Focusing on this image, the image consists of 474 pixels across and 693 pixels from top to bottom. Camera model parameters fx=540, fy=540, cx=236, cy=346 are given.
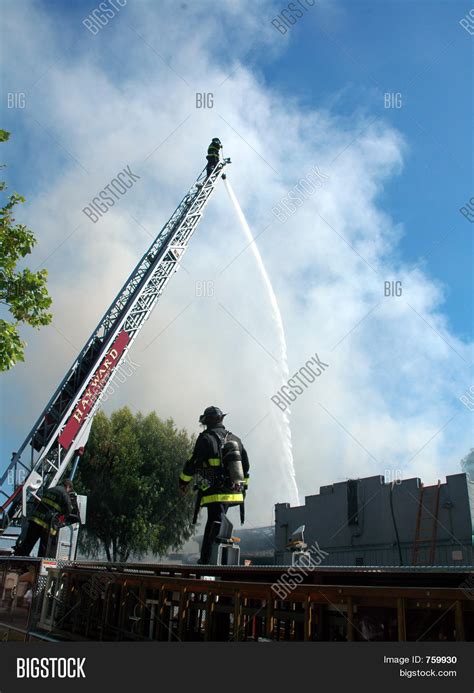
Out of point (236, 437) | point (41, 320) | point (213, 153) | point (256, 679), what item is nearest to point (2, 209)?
point (41, 320)

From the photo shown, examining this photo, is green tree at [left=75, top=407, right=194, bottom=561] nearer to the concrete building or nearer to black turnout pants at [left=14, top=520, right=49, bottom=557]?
the concrete building

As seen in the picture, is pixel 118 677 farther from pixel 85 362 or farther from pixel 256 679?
pixel 85 362

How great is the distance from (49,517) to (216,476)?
155 inches

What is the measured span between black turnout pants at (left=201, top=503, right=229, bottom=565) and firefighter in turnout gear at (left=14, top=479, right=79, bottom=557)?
3.09 meters

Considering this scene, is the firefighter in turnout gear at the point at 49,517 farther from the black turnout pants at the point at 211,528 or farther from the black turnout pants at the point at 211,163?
the black turnout pants at the point at 211,163

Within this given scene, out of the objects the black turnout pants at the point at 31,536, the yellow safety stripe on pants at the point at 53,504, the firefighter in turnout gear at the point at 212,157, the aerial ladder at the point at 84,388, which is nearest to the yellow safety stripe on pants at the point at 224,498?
the yellow safety stripe on pants at the point at 53,504

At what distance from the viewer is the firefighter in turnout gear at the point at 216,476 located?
8.04 meters

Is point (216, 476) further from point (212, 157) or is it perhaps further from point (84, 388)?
point (212, 157)

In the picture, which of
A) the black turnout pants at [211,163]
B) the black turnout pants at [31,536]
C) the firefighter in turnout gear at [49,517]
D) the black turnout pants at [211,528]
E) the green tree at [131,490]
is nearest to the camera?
the black turnout pants at [211,528]

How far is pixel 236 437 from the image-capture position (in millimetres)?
8562

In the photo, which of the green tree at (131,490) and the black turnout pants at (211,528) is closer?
the black turnout pants at (211,528)

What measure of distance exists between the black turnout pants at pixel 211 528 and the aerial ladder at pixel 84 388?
8.94 m

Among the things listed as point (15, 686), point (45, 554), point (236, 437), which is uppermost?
point (236, 437)

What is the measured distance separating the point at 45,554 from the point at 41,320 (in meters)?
4.42
